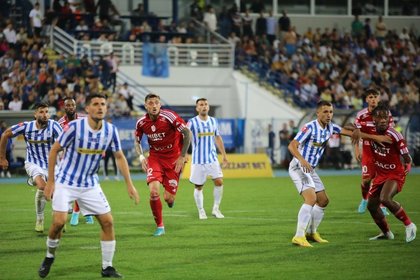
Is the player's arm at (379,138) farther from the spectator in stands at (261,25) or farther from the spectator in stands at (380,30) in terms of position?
the spectator in stands at (380,30)

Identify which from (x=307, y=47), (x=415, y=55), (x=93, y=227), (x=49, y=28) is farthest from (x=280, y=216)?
(x=415, y=55)

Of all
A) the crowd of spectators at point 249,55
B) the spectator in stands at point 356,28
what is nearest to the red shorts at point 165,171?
the crowd of spectators at point 249,55

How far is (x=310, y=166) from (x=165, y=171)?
330 centimetres

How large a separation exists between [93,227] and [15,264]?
465 centimetres

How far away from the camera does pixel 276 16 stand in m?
46.1

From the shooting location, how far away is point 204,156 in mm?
19797

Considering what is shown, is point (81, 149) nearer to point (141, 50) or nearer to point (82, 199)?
point (82, 199)

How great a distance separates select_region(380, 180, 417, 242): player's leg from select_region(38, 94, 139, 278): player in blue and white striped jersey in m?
4.65

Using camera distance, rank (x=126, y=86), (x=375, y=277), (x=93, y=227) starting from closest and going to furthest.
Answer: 1. (x=375, y=277)
2. (x=93, y=227)
3. (x=126, y=86)

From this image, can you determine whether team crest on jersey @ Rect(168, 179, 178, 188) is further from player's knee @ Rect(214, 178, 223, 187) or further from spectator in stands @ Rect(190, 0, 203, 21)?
spectator in stands @ Rect(190, 0, 203, 21)

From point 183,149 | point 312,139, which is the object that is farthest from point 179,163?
point 312,139

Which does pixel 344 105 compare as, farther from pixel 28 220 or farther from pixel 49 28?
pixel 28 220

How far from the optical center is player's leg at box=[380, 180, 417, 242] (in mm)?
14703

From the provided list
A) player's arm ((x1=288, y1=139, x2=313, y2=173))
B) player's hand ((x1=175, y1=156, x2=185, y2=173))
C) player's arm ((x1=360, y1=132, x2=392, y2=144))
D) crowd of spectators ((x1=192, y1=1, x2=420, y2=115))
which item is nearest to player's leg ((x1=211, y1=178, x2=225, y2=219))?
player's hand ((x1=175, y1=156, x2=185, y2=173))
